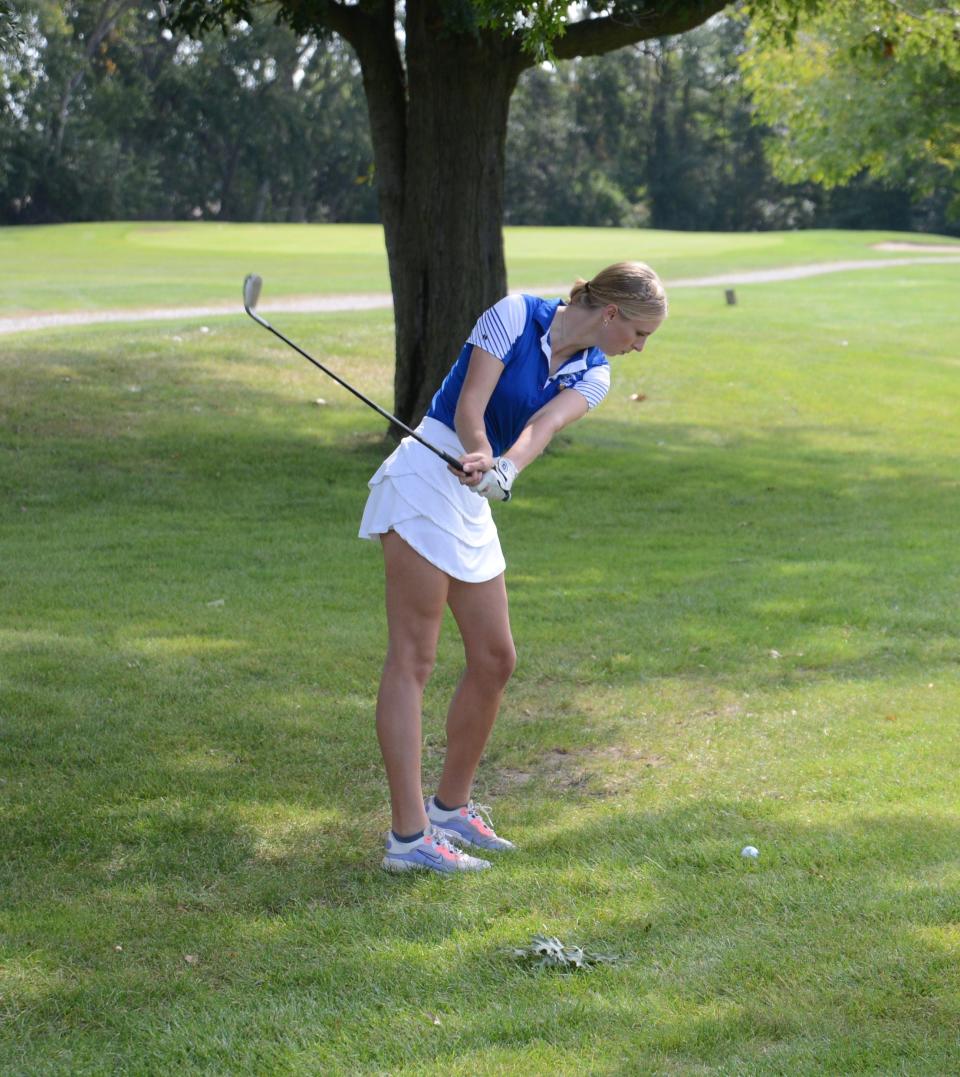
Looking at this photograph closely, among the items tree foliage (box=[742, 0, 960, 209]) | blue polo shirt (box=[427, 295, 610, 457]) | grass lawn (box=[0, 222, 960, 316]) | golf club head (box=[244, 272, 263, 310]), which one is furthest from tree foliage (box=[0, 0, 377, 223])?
blue polo shirt (box=[427, 295, 610, 457])

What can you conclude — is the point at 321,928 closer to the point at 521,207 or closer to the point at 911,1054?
the point at 911,1054

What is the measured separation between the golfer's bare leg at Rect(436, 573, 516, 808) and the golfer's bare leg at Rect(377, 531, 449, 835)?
10 centimetres

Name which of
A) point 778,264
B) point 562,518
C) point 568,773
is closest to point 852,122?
point 562,518

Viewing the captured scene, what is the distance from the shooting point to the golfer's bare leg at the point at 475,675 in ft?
14.5

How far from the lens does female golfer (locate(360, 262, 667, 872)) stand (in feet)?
13.7

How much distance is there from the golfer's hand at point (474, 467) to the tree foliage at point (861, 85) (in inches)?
430

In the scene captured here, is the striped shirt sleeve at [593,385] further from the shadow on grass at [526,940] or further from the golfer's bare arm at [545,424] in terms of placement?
the shadow on grass at [526,940]

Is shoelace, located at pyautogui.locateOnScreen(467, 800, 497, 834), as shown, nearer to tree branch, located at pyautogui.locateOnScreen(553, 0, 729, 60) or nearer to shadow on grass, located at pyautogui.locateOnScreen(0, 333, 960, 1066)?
shadow on grass, located at pyautogui.locateOnScreen(0, 333, 960, 1066)

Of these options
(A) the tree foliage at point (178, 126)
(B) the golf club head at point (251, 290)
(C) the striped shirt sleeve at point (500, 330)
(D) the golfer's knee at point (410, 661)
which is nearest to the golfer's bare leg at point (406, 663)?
(D) the golfer's knee at point (410, 661)

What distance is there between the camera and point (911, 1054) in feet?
10.9

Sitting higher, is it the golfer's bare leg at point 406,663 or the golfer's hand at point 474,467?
the golfer's hand at point 474,467

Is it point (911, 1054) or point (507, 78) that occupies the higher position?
point (507, 78)

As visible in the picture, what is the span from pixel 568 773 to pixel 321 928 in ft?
5.72

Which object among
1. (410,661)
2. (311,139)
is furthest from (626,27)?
(311,139)
